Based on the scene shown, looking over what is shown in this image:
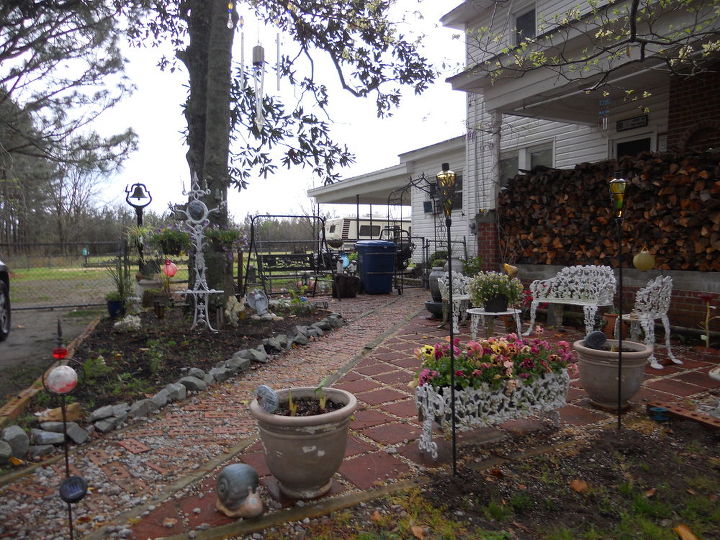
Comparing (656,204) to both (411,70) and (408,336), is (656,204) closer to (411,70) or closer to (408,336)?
(408,336)

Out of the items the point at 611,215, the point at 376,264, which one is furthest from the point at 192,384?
the point at 376,264

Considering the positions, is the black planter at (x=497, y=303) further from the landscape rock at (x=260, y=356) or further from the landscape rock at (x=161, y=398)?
the landscape rock at (x=161, y=398)

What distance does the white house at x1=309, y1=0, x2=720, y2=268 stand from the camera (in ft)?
19.2

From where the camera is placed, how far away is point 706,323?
5.32 meters

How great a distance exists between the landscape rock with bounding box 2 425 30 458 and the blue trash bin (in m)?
8.51

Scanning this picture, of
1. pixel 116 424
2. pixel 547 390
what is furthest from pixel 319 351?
pixel 547 390

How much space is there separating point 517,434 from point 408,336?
3.34 metres

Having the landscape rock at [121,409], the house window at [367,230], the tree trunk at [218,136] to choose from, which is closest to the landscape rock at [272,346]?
the tree trunk at [218,136]

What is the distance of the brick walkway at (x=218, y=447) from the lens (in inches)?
95.2

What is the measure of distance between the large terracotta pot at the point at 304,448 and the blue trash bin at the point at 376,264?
8702 millimetres

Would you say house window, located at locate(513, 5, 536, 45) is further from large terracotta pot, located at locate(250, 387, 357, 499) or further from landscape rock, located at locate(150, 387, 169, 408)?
large terracotta pot, located at locate(250, 387, 357, 499)

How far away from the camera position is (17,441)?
301 centimetres

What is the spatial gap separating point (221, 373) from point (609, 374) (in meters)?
3.33

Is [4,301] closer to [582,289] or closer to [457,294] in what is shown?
[457,294]
